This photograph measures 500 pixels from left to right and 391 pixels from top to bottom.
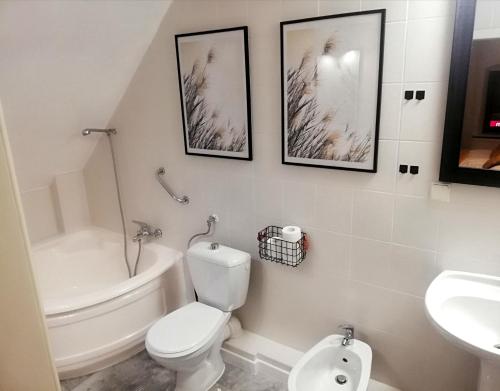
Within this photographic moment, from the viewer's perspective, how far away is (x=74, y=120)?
250 cm

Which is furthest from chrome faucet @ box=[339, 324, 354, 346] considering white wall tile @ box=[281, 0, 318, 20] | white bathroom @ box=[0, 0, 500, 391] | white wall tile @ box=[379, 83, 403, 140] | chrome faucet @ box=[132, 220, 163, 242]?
white wall tile @ box=[281, 0, 318, 20]

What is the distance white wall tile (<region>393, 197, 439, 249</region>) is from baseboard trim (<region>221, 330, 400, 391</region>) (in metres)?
1.01

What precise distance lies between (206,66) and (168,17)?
41 cm

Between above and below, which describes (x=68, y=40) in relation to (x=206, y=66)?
above

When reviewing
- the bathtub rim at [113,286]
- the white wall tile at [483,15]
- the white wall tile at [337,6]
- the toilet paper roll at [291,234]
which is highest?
the white wall tile at [337,6]

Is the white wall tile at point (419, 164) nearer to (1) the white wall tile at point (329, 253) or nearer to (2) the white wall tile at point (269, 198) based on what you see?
(1) the white wall tile at point (329, 253)

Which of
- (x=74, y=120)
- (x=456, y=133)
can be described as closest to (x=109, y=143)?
(x=74, y=120)

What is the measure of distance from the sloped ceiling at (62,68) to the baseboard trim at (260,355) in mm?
1786

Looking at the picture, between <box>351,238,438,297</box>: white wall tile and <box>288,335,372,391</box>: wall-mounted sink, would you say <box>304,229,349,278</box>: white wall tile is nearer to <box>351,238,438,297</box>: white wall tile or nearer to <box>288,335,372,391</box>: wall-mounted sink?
<box>351,238,438,297</box>: white wall tile

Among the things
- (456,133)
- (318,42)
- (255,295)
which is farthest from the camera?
(255,295)

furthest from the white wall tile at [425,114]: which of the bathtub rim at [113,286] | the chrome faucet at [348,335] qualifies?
the bathtub rim at [113,286]

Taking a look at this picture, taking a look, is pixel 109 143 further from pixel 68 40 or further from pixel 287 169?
pixel 287 169

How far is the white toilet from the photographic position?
1878 mm

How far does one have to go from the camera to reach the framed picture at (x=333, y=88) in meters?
1.60
